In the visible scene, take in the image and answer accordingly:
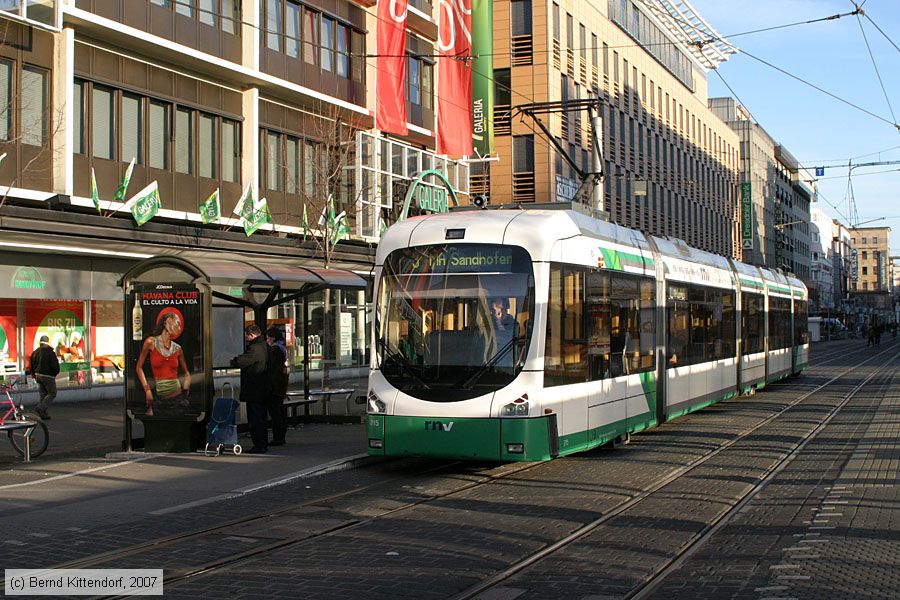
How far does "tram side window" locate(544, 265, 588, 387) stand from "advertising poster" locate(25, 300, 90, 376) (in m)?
16.5

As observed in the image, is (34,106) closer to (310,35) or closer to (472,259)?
(310,35)

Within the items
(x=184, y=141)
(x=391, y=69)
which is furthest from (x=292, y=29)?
(x=184, y=141)

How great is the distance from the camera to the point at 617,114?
5959 cm

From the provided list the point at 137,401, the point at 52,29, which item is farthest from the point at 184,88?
the point at 137,401

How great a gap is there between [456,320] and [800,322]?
23.6 meters

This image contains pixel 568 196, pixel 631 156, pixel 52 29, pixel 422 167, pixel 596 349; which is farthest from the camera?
pixel 631 156

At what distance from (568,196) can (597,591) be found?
46.1 m

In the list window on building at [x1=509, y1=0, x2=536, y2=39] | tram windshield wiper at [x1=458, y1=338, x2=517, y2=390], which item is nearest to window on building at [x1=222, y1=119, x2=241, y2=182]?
tram windshield wiper at [x1=458, y1=338, x2=517, y2=390]

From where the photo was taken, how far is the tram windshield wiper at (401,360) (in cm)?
1253

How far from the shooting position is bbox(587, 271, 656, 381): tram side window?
13.9 meters

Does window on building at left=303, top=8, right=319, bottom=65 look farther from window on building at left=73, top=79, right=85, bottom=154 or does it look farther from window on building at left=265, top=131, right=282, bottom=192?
window on building at left=73, top=79, right=85, bottom=154

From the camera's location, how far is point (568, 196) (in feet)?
172

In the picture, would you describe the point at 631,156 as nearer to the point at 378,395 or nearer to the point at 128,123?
the point at 128,123

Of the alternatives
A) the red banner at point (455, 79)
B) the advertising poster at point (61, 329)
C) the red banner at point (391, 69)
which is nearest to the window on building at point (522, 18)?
the red banner at point (455, 79)
